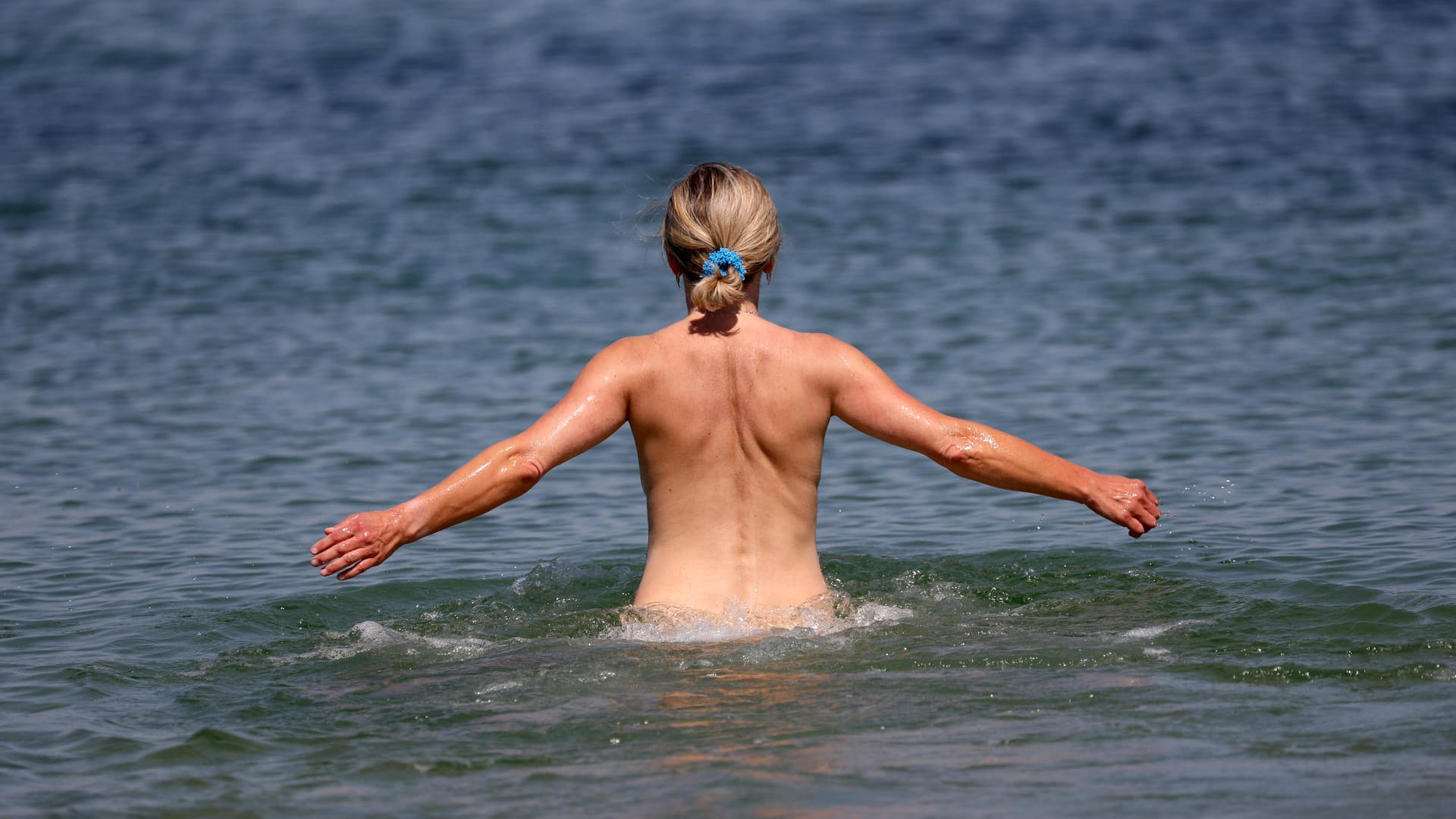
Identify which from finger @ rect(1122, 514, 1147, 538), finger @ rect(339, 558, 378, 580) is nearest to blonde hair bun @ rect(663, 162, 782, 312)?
finger @ rect(339, 558, 378, 580)

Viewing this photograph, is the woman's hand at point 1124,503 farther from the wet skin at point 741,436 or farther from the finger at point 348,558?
the finger at point 348,558

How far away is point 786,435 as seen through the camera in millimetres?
5004

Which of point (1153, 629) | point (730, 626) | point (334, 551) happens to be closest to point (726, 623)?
point (730, 626)

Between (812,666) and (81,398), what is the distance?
25.2ft

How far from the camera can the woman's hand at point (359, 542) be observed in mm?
4523

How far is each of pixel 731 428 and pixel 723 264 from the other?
20.6 inches

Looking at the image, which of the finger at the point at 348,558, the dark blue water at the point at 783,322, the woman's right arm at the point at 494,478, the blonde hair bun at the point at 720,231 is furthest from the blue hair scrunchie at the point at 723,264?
the finger at the point at 348,558

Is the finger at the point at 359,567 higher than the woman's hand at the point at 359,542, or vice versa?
the woman's hand at the point at 359,542

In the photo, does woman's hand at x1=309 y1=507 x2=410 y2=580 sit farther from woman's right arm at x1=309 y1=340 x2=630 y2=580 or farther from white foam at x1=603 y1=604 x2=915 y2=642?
white foam at x1=603 y1=604 x2=915 y2=642

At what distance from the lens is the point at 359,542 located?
457 centimetres

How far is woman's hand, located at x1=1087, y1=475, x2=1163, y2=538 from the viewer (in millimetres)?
4988

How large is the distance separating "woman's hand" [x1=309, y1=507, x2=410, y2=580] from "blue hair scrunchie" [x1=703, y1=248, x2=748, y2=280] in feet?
3.84

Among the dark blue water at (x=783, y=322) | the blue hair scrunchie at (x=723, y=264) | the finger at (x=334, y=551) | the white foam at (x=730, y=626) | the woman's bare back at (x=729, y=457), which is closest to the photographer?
the dark blue water at (x=783, y=322)

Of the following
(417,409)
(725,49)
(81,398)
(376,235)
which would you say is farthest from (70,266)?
(725,49)
